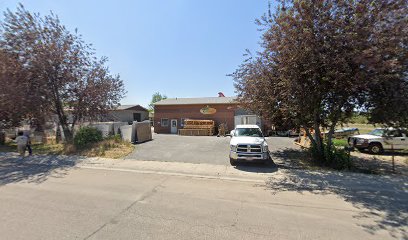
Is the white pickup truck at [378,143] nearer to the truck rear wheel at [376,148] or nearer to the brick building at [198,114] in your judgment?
the truck rear wheel at [376,148]

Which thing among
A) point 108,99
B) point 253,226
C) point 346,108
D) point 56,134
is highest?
point 108,99

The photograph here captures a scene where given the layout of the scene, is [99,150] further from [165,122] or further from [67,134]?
[165,122]

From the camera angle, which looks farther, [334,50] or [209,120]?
[209,120]

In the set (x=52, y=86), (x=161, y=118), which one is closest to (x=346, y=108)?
(x=52, y=86)

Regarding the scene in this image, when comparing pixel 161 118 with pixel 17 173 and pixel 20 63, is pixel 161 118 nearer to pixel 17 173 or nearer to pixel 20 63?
pixel 20 63

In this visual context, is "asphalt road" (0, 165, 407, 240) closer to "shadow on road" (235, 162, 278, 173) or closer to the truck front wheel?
"shadow on road" (235, 162, 278, 173)

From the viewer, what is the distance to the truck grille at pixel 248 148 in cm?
981

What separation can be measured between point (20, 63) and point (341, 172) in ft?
57.4

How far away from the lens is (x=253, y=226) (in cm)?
435

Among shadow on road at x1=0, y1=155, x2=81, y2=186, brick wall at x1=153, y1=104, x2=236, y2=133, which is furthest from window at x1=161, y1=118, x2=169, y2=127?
shadow on road at x1=0, y1=155, x2=81, y2=186

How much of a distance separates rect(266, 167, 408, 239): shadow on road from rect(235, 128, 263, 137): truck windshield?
9.05 ft

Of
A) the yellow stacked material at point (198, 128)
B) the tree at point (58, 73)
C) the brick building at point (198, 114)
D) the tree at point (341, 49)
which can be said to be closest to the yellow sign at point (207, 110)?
the brick building at point (198, 114)

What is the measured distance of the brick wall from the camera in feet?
92.8

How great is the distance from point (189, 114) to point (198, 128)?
333 cm
